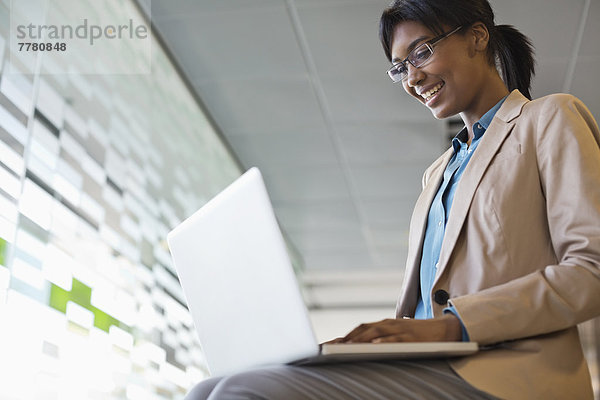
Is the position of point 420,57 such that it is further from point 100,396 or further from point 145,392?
point 145,392

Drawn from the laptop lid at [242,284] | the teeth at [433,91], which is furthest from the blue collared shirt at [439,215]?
the laptop lid at [242,284]

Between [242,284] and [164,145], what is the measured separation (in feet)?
9.28

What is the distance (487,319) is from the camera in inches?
37.2

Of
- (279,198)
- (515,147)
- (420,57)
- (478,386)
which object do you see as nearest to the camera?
(478,386)

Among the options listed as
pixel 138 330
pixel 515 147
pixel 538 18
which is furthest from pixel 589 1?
pixel 138 330

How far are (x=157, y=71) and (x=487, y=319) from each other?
115 inches

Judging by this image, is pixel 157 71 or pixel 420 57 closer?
pixel 420 57

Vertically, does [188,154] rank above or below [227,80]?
below

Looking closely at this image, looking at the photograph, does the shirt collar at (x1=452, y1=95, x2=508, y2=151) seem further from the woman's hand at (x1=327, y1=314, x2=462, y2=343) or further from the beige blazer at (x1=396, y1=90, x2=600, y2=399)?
the woman's hand at (x1=327, y1=314, x2=462, y2=343)

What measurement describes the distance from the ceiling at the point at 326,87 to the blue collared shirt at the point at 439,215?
1.92m

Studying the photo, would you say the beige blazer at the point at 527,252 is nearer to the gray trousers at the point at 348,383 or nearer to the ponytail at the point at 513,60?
the gray trousers at the point at 348,383

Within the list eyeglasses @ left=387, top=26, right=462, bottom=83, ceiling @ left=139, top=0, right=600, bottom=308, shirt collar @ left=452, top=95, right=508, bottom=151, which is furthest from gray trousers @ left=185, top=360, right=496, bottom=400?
ceiling @ left=139, top=0, right=600, bottom=308

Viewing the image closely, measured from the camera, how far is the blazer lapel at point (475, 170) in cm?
111

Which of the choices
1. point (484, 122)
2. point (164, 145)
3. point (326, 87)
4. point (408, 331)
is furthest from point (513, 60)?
point (164, 145)
